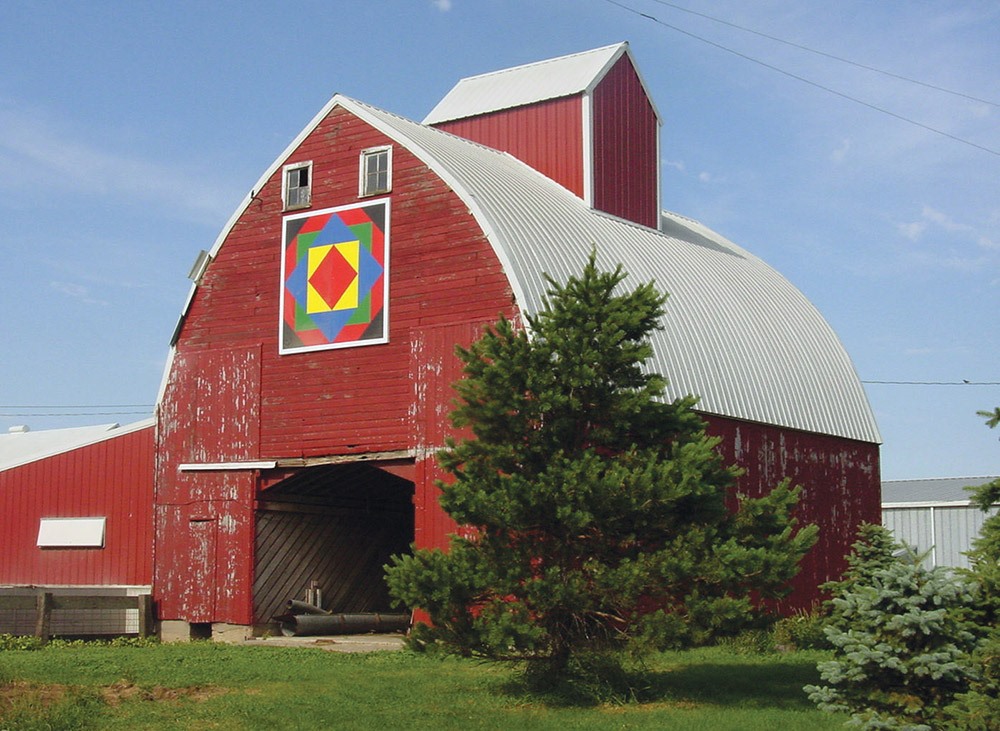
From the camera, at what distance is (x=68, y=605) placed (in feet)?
78.8

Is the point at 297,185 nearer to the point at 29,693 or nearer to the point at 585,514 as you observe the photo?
the point at 585,514

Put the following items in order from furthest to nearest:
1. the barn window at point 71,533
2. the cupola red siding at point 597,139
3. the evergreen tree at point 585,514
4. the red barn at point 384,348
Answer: the cupola red siding at point 597,139 → the barn window at point 71,533 → the red barn at point 384,348 → the evergreen tree at point 585,514

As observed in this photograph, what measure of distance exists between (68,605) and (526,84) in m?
15.7

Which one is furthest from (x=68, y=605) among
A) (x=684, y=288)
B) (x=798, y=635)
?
(x=684, y=288)

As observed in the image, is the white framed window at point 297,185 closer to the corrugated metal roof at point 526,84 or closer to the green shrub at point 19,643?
the corrugated metal roof at point 526,84

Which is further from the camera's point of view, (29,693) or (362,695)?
(362,695)

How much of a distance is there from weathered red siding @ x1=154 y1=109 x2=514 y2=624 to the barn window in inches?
83.0

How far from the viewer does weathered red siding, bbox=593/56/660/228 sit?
96.2ft

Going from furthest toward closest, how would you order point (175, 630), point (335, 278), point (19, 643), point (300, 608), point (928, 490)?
point (928, 490) < point (300, 608) < point (175, 630) < point (335, 278) < point (19, 643)

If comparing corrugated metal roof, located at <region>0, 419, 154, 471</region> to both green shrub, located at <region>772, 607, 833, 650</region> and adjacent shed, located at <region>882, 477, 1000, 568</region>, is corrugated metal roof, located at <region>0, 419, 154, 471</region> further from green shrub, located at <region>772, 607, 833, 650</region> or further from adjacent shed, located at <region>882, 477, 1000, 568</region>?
adjacent shed, located at <region>882, 477, 1000, 568</region>

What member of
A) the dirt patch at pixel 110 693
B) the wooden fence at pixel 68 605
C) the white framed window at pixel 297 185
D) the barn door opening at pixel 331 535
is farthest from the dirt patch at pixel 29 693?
the white framed window at pixel 297 185

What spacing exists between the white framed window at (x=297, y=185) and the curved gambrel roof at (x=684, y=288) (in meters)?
0.37

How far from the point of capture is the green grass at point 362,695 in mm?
14266

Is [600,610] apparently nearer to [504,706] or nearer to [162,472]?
[504,706]
